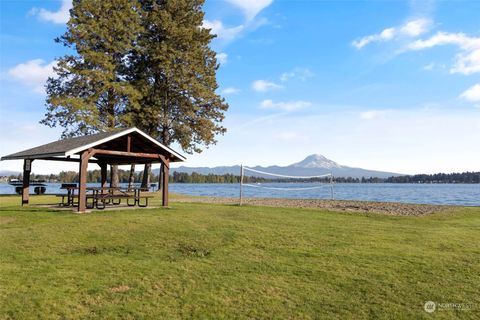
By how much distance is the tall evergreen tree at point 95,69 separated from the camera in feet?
79.9

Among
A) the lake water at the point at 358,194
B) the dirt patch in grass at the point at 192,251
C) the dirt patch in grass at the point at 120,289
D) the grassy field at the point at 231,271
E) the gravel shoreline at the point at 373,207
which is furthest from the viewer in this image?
the lake water at the point at 358,194

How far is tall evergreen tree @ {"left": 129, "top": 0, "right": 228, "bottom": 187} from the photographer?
2788 centimetres

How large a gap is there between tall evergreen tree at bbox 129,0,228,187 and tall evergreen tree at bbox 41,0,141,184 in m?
1.44

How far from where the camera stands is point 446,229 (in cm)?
1146

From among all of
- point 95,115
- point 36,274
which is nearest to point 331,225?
point 36,274

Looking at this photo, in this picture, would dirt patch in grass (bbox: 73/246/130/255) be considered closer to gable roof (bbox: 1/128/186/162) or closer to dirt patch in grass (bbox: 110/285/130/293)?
A: dirt patch in grass (bbox: 110/285/130/293)

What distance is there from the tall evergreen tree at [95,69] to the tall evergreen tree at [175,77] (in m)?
1.44

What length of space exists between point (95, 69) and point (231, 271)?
2223 cm

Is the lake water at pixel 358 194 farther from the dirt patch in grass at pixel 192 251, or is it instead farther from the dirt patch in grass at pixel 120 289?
the dirt patch in grass at pixel 120 289

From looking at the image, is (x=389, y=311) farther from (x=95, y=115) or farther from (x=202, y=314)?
(x=95, y=115)

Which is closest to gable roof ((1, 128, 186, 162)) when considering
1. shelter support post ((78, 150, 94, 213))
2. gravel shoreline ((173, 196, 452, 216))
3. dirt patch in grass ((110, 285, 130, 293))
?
shelter support post ((78, 150, 94, 213))

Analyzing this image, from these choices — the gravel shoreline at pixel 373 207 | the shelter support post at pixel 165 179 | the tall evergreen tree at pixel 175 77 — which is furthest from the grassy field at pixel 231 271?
the tall evergreen tree at pixel 175 77

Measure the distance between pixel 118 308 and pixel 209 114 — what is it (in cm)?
2595

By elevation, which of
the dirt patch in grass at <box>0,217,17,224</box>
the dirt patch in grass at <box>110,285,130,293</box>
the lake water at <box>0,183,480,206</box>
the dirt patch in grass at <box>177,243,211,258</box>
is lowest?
the lake water at <box>0,183,480,206</box>
